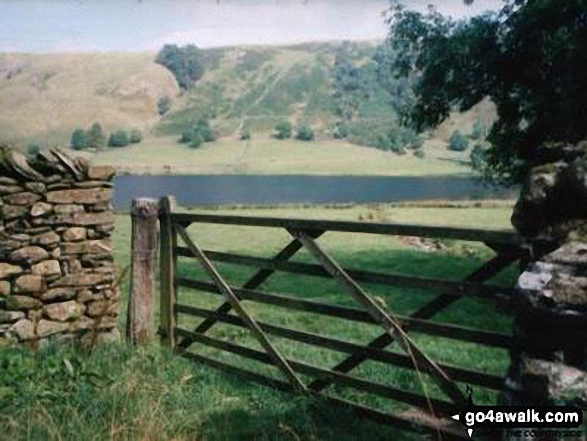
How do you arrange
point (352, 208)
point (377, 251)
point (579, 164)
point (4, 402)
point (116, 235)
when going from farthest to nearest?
1. point (352, 208)
2. point (116, 235)
3. point (377, 251)
4. point (4, 402)
5. point (579, 164)

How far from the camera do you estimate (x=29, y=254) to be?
8758mm

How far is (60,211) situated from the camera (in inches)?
355

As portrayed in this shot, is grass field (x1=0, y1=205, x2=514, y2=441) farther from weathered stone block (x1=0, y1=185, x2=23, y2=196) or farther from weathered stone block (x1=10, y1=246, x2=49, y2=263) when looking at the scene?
weathered stone block (x1=0, y1=185, x2=23, y2=196)

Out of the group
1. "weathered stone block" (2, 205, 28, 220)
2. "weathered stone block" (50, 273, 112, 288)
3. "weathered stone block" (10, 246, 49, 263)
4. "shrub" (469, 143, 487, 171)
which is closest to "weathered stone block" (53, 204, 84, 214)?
"weathered stone block" (2, 205, 28, 220)

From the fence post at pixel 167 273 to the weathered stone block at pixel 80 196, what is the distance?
1217mm

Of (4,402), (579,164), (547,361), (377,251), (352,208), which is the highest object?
(579,164)

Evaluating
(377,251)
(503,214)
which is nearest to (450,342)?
(377,251)

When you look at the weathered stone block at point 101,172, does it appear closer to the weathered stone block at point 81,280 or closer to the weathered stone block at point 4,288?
the weathered stone block at point 81,280

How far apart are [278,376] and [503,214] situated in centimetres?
3245

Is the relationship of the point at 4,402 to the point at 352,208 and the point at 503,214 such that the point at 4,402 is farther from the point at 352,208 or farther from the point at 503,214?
the point at 352,208

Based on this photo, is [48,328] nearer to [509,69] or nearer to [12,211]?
[12,211]

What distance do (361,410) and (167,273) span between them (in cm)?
334

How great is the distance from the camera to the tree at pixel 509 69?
15.2 metres

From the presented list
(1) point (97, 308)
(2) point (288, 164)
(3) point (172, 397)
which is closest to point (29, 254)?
(1) point (97, 308)
